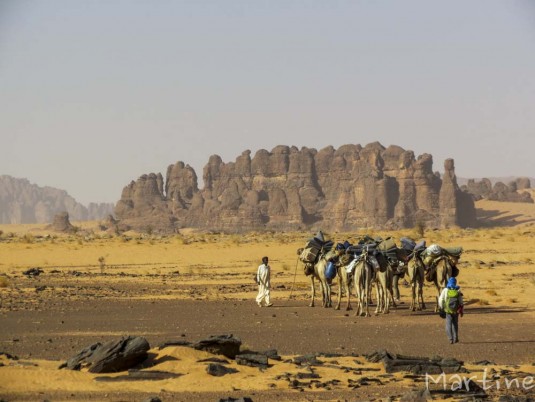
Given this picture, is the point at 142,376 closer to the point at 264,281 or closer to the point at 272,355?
the point at 272,355

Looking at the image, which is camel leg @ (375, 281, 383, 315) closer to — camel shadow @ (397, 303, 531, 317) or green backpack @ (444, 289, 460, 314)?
camel shadow @ (397, 303, 531, 317)

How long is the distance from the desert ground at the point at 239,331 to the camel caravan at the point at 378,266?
600 millimetres

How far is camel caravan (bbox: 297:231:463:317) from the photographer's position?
2270 cm

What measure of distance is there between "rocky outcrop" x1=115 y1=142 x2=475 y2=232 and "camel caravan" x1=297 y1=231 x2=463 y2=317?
338 feet

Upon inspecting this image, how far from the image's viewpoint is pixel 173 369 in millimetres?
14031

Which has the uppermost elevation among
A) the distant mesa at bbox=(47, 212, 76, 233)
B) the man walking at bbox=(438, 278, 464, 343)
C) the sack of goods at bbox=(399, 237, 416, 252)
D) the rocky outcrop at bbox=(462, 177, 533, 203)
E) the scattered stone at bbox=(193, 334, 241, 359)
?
the rocky outcrop at bbox=(462, 177, 533, 203)

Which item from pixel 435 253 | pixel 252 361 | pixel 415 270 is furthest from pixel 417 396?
pixel 415 270

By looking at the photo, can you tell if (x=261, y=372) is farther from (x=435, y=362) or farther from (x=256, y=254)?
(x=256, y=254)

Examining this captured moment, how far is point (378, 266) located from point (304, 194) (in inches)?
4829

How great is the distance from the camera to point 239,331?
20.3 m

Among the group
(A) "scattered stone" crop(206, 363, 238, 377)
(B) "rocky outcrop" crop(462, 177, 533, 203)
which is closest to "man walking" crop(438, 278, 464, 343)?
(A) "scattered stone" crop(206, 363, 238, 377)

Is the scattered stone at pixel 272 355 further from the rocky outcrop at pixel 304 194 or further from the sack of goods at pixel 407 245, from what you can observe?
the rocky outcrop at pixel 304 194

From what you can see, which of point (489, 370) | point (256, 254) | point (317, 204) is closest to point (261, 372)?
point (489, 370)

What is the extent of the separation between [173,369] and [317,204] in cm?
13013
